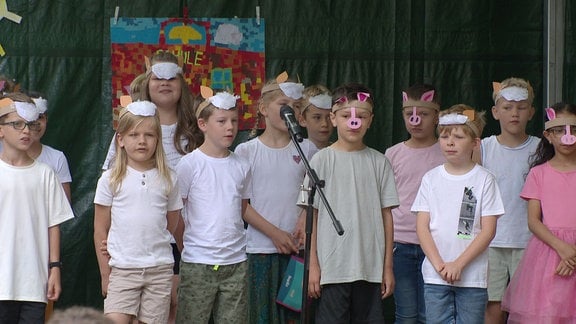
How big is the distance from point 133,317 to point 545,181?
2.38 metres

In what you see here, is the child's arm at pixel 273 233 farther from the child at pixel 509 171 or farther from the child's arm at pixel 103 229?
the child at pixel 509 171

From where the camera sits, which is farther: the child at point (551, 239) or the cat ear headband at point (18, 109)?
the child at point (551, 239)

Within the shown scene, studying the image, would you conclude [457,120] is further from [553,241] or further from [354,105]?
[553,241]

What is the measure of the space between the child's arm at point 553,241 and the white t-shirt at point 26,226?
253 cm

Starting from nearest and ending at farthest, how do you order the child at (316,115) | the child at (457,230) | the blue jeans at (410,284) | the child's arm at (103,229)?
the child's arm at (103,229) → the child at (457,230) → the blue jeans at (410,284) → the child at (316,115)

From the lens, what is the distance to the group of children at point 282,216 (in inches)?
190

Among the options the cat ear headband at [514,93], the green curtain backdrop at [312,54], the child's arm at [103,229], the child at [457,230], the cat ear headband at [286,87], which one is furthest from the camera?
the green curtain backdrop at [312,54]

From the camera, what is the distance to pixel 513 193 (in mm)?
5809

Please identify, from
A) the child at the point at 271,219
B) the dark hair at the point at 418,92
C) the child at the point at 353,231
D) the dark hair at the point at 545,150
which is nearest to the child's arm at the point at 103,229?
the child at the point at 271,219

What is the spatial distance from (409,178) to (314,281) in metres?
1.04

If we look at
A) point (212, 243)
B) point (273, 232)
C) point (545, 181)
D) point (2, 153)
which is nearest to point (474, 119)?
point (545, 181)

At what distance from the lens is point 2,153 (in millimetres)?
4918

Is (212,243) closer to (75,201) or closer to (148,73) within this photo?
(148,73)

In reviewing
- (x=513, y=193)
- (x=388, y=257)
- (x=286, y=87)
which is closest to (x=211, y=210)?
(x=388, y=257)
